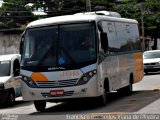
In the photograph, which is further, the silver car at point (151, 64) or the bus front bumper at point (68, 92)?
the silver car at point (151, 64)

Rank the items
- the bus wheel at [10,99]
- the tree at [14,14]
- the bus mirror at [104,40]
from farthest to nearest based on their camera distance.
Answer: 1. the tree at [14,14]
2. the bus wheel at [10,99]
3. the bus mirror at [104,40]

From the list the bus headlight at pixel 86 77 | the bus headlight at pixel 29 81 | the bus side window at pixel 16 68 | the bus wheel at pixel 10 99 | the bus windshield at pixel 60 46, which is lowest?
the bus wheel at pixel 10 99

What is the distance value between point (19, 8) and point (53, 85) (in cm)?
5671

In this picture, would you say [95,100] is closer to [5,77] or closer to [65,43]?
[65,43]

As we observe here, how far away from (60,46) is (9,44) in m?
33.1

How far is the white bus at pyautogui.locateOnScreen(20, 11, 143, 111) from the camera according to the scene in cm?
1491

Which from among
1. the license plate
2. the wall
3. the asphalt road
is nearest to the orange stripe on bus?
the license plate

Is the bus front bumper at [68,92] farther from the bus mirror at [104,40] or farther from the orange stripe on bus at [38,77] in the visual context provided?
the bus mirror at [104,40]

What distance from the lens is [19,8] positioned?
70.6 m

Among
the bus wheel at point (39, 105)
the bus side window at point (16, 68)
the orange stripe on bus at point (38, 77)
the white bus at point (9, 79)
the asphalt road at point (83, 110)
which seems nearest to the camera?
the asphalt road at point (83, 110)

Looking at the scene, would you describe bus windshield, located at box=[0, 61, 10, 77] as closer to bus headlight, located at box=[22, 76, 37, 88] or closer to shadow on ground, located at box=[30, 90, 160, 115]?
shadow on ground, located at box=[30, 90, 160, 115]

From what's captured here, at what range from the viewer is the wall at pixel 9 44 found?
47406 mm

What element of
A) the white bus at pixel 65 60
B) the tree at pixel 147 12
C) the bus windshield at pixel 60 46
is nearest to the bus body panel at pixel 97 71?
the white bus at pixel 65 60

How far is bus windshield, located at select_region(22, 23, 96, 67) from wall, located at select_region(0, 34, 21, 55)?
105 feet
